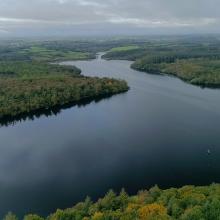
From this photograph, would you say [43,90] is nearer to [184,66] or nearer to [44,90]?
[44,90]

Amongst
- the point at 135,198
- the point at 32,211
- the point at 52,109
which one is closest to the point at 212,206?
the point at 135,198

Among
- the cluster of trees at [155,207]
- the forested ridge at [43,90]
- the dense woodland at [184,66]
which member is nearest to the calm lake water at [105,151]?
the forested ridge at [43,90]

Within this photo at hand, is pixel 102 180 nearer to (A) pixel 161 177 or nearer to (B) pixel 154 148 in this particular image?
(A) pixel 161 177

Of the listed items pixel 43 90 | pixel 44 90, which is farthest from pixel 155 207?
pixel 44 90

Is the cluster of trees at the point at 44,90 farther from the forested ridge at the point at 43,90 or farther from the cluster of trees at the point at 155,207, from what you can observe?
the cluster of trees at the point at 155,207

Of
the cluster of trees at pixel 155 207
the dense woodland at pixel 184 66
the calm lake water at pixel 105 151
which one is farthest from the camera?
the dense woodland at pixel 184 66

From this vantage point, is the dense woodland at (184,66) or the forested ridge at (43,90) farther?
the dense woodland at (184,66)
